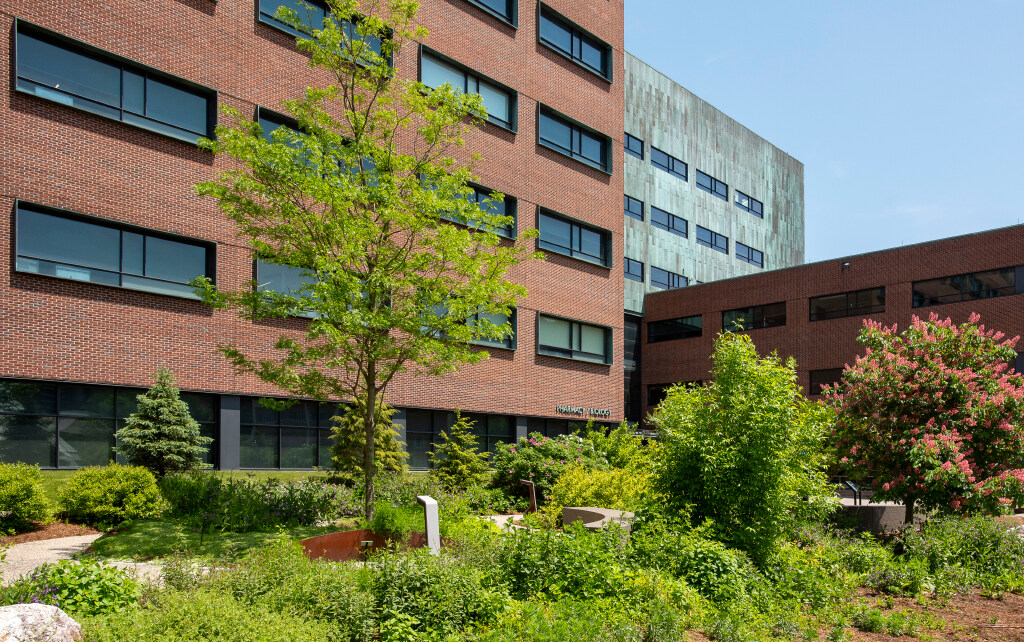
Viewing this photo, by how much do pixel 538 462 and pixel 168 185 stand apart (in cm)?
1243

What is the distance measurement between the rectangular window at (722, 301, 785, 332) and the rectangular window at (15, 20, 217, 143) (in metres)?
28.6

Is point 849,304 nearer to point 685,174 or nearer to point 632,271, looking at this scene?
point 632,271

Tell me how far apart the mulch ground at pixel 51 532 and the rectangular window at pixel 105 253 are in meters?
5.94

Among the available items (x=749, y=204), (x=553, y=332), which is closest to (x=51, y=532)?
(x=553, y=332)

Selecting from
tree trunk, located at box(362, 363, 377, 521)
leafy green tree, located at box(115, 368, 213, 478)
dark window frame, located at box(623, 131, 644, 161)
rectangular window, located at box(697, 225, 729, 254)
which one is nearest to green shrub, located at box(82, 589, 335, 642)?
tree trunk, located at box(362, 363, 377, 521)

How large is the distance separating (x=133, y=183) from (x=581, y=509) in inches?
539

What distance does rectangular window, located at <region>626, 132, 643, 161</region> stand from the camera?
148ft

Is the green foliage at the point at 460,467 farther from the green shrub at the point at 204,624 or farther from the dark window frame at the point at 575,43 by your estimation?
the dark window frame at the point at 575,43

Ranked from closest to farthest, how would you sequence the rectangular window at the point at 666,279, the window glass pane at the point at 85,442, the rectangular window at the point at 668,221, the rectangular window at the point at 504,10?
the window glass pane at the point at 85,442
the rectangular window at the point at 504,10
the rectangular window at the point at 668,221
the rectangular window at the point at 666,279

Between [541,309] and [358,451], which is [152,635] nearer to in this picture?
[358,451]

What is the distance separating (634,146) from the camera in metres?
45.7

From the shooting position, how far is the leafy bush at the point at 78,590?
24.9ft

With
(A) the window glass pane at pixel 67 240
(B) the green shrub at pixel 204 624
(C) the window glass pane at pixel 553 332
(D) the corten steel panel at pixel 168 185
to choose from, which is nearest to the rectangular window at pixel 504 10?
(D) the corten steel panel at pixel 168 185

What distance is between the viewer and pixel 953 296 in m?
33.7
